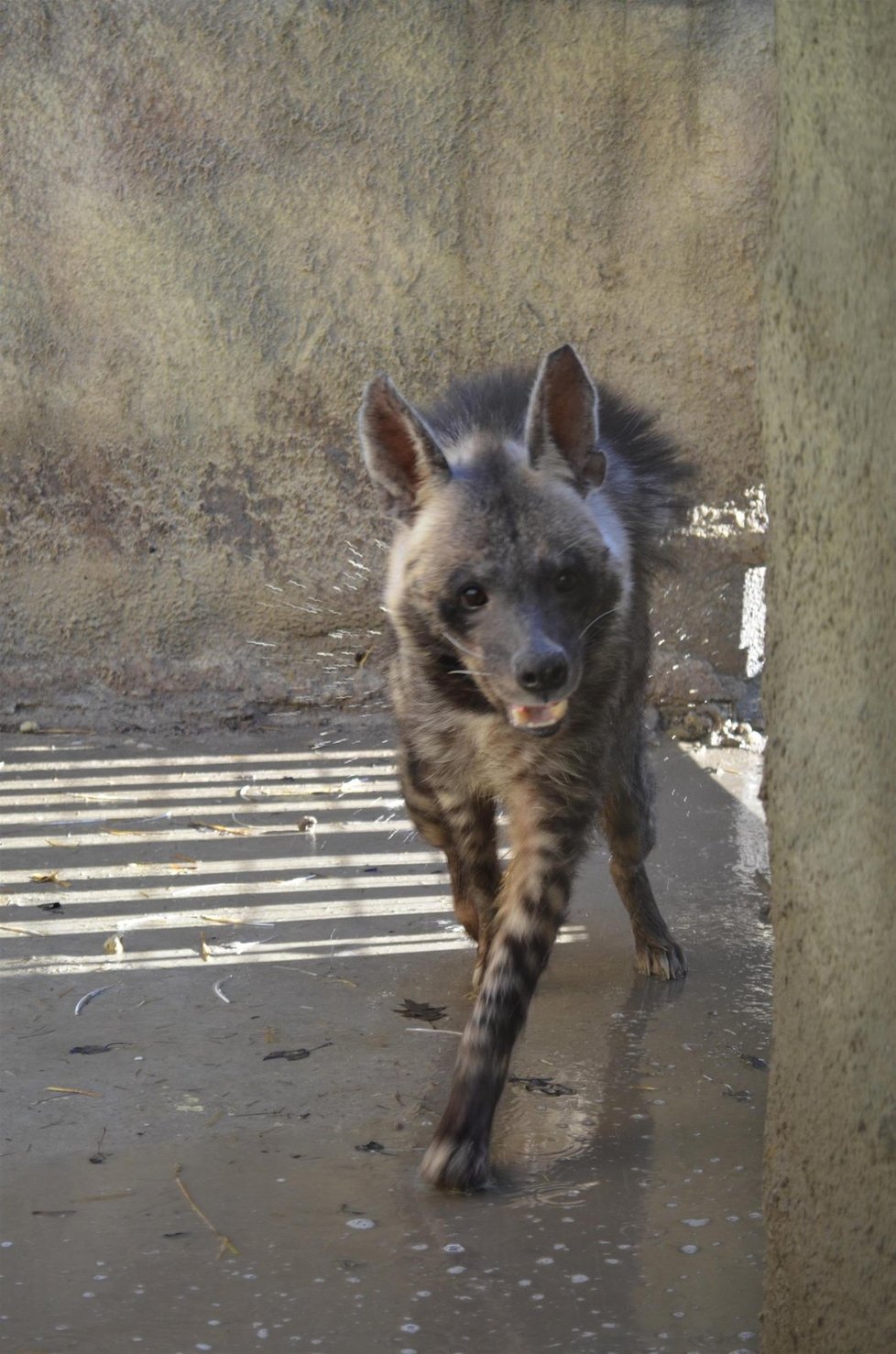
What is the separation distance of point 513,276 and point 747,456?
99 cm

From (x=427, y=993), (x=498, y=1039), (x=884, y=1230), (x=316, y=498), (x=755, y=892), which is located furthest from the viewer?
(x=316, y=498)

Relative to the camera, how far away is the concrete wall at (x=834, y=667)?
1.78m

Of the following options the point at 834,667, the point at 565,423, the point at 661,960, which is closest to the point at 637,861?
the point at 661,960

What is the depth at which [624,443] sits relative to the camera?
362 centimetres

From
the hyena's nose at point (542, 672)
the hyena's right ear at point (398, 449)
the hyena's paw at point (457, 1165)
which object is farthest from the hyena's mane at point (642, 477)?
the hyena's paw at point (457, 1165)

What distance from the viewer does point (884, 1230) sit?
181 centimetres

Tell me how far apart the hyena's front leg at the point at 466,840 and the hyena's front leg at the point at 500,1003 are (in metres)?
0.23

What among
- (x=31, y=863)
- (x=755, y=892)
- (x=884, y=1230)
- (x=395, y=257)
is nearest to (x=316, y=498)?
(x=395, y=257)

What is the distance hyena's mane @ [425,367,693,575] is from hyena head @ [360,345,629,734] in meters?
0.13

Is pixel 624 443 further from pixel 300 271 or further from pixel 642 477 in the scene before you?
pixel 300 271

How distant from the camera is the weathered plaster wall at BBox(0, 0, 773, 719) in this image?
5379 mm

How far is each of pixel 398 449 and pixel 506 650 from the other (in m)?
0.52

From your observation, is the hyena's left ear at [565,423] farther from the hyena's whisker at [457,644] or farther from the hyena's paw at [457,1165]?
the hyena's paw at [457,1165]

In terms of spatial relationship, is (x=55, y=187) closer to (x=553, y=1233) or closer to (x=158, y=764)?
(x=158, y=764)
